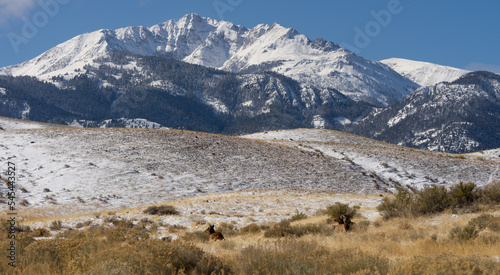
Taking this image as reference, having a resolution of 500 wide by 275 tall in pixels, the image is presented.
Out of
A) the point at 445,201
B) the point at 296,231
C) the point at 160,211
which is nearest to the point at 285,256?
the point at 296,231

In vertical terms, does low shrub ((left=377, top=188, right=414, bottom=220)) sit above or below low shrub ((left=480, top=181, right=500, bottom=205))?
below

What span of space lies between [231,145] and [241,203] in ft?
67.9

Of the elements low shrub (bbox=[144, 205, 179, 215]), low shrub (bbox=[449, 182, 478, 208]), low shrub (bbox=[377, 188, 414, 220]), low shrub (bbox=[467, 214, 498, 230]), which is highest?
low shrub (bbox=[449, 182, 478, 208])

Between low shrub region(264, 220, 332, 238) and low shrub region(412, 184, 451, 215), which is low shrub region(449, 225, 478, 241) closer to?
low shrub region(264, 220, 332, 238)

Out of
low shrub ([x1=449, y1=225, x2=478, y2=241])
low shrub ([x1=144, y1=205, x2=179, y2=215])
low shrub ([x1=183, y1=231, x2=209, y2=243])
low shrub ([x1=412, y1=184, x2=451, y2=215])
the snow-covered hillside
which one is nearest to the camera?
low shrub ([x1=449, y1=225, x2=478, y2=241])

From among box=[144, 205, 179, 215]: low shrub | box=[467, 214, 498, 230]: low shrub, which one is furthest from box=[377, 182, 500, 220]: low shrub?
box=[144, 205, 179, 215]: low shrub

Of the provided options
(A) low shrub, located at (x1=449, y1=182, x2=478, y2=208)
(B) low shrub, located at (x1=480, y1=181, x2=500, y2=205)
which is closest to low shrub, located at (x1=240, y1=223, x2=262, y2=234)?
(A) low shrub, located at (x1=449, y1=182, x2=478, y2=208)

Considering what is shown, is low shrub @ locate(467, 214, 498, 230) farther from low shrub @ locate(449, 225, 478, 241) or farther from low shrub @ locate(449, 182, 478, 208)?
low shrub @ locate(449, 182, 478, 208)

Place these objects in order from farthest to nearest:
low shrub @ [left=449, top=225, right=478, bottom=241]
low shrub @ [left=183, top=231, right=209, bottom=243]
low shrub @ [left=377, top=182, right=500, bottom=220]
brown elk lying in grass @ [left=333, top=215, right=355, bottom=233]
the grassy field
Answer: low shrub @ [left=377, top=182, right=500, bottom=220] < brown elk lying in grass @ [left=333, top=215, right=355, bottom=233] < low shrub @ [left=183, top=231, right=209, bottom=243] < low shrub @ [left=449, top=225, right=478, bottom=241] < the grassy field

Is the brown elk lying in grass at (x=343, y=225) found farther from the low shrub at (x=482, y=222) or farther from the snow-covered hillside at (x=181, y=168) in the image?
the snow-covered hillside at (x=181, y=168)

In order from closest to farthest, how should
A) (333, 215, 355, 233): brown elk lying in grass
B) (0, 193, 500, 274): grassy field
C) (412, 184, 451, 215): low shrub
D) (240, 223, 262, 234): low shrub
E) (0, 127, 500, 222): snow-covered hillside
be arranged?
(0, 193, 500, 274): grassy field, (333, 215, 355, 233): brown elk lying in grass, (412, 184, 451, 215): low shrub, (240, 223, 262, 234): low shrub, (0, 127, 500, 222): snow-covered hillside

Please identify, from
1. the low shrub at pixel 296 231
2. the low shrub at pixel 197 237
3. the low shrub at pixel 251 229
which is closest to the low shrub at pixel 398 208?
the low shrub at pixel 296 231

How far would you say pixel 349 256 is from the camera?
295 inches

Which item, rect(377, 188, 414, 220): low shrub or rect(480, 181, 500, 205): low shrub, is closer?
rect(480, 181, 500, 205): low shrub
